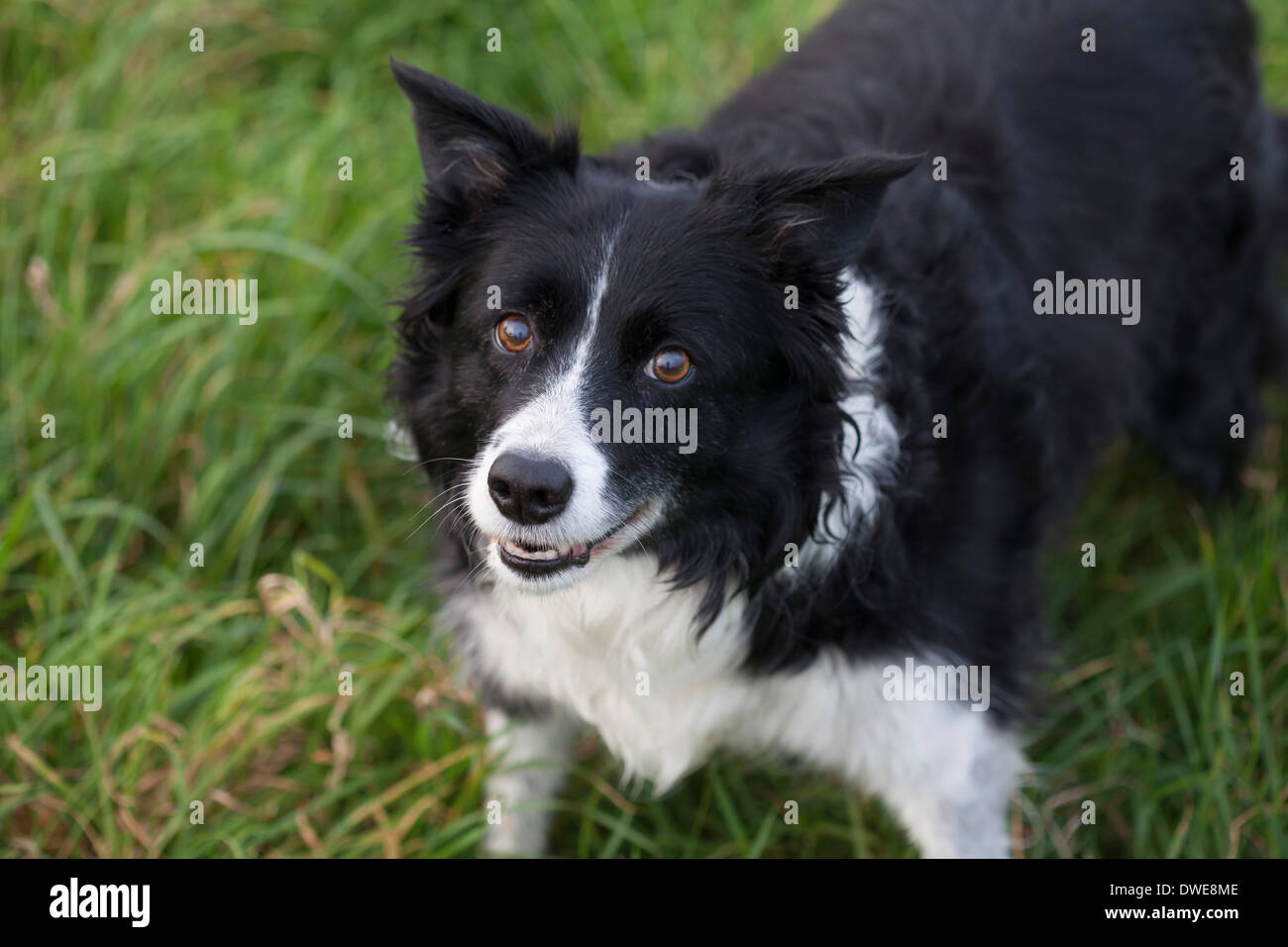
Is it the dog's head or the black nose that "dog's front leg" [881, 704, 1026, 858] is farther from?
the black nose

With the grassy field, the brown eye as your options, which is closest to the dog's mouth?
the brown eye

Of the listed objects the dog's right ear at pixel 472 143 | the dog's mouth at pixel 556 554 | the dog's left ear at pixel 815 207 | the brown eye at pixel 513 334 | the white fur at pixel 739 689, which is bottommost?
the white fur at pixel 739 689

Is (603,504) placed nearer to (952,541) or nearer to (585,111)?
(952,541)

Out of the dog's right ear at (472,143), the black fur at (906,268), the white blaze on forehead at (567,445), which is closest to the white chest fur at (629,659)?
the black fur at (906,268)

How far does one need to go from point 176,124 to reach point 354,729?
9.41ft

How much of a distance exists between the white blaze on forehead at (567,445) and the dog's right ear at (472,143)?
1.10ft

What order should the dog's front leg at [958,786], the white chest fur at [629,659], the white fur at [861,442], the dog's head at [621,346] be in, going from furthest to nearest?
the dog's front leg at [958,786] < the white chest fur at [629,659] < the white fur at [861,442] < the dog's head at [621,346]

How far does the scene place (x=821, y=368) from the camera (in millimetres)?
2795

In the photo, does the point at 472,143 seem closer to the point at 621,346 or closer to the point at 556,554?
the point at 621,346

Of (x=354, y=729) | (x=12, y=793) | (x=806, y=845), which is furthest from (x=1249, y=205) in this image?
(x=12, y=793)

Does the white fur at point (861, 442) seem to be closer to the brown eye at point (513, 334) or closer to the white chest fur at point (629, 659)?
the white chest fur at point (629, 659)

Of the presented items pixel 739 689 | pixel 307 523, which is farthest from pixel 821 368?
pixel 307 523

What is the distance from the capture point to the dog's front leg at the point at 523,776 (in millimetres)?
3557

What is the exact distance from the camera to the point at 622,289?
8.87ft
